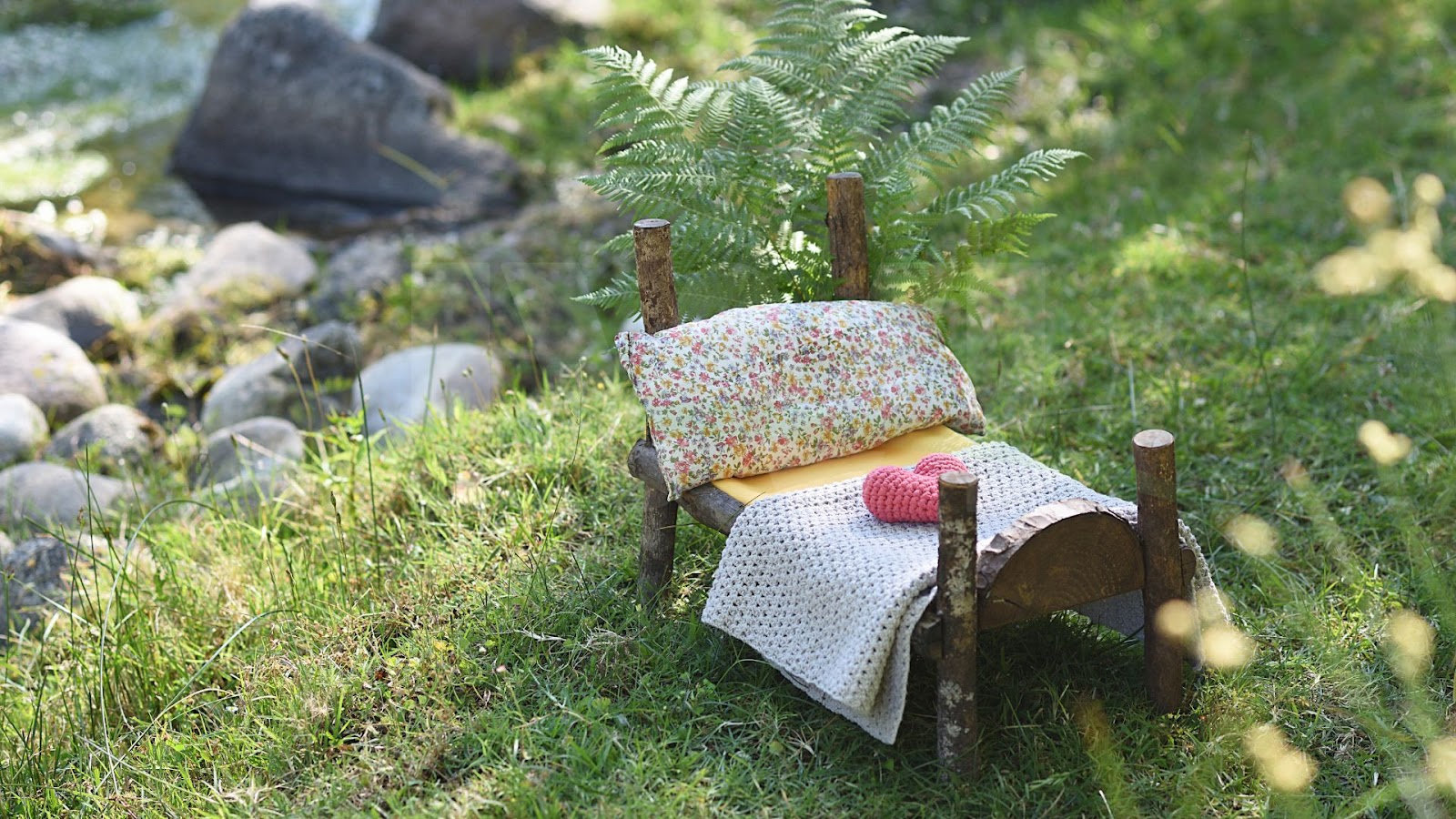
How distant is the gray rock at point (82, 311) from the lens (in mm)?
6609

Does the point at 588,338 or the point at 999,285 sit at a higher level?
the point at 999,285

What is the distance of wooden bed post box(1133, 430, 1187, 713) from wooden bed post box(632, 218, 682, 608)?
49.2 inches

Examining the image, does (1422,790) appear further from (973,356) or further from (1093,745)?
(973,356)

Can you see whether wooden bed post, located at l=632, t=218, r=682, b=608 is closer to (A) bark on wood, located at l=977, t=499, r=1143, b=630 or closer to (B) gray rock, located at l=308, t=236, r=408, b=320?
(A) bark on wood, located at l=977, t=499, r=1143, b=630

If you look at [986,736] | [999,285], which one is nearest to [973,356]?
[999,285]

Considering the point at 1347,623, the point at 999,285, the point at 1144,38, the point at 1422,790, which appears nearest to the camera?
the point at 1422,790

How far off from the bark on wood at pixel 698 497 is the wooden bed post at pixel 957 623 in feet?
2.25

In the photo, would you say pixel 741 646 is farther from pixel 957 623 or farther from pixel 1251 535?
pixel 1251 535

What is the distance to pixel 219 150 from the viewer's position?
912 cm

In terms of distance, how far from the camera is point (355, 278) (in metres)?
7.00

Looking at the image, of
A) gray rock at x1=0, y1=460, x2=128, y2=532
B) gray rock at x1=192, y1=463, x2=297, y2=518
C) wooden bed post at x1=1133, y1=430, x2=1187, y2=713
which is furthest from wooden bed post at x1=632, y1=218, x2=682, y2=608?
gray rock at x1=0, y1=460, x2=128, y2=532

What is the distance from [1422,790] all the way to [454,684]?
2269mm

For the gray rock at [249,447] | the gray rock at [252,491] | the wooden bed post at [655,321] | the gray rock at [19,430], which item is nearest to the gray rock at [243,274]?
the gray rock at [19,430]

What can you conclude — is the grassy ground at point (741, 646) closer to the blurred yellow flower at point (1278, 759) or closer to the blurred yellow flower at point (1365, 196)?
the blurred yellow flower at point (1278, 759)
